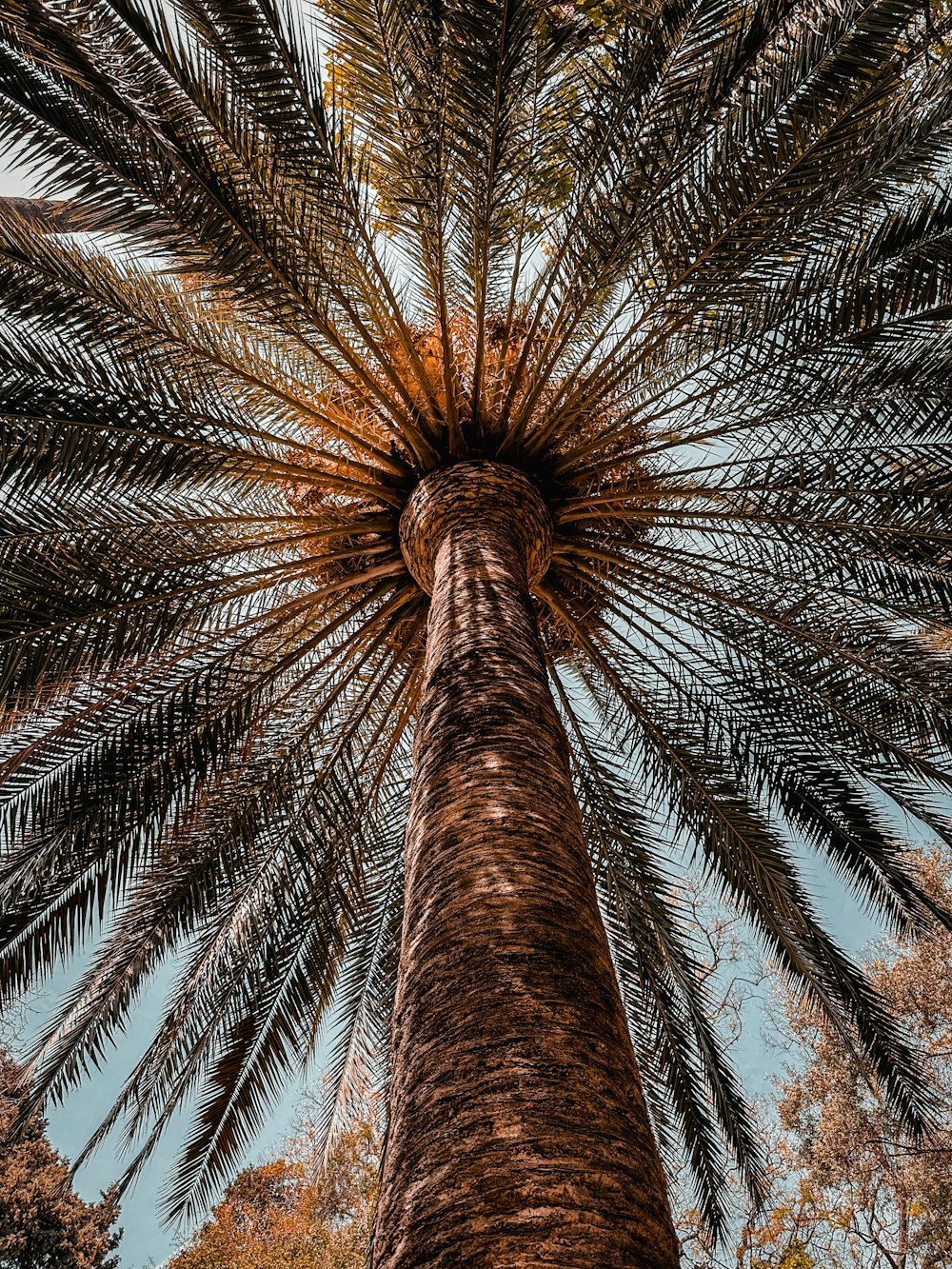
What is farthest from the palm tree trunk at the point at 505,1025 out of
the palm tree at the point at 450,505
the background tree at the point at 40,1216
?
the background tree at the point at 40,1216

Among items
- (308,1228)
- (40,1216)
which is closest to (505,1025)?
(308,1228)

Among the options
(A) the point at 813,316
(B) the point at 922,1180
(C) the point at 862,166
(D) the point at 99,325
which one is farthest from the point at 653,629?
(B) the point at 922,1180

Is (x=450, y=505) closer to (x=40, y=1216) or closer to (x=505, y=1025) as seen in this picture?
(x=505, y=1025)

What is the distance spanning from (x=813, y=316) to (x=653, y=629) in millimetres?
2429

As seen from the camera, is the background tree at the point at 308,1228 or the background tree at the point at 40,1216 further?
the background tree at the point at 40,1216

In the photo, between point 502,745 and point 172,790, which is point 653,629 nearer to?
point 172,790

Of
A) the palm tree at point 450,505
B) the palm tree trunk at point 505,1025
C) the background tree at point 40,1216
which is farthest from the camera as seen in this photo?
the background tree at point 40,1216

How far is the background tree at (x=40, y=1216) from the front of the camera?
56.5ft

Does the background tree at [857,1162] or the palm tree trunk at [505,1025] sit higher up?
the palm tree trunk at [505,1025]

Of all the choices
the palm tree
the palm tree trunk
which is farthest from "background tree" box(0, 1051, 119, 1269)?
the palm tree trunk

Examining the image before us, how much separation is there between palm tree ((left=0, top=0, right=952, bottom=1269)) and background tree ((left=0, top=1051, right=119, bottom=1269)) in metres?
14.0

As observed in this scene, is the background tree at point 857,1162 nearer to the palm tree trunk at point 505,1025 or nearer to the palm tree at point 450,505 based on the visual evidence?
the palm tree at point 450,505

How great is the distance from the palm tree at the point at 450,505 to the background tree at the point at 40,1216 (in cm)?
1396

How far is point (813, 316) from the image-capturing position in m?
4.75
